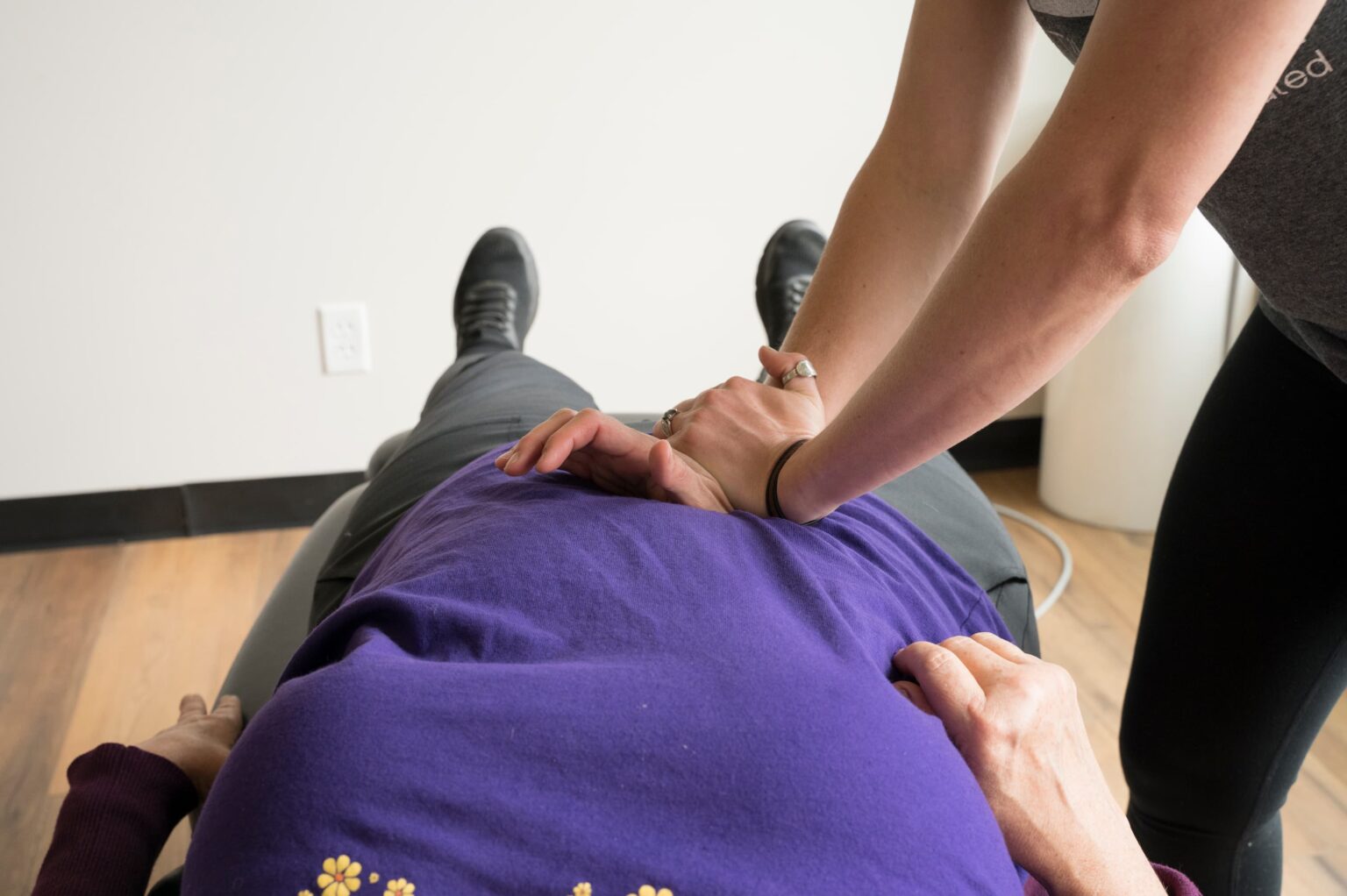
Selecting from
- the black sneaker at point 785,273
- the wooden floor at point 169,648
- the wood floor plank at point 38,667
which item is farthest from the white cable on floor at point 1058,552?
the wood floor plank at point 38,667

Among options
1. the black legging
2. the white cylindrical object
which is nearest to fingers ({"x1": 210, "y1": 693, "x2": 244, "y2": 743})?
the black legging

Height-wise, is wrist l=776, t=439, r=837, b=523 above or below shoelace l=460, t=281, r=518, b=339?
above

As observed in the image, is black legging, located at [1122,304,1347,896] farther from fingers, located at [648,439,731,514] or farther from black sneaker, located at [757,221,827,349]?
black sneaker, located at [757,221,827,349]

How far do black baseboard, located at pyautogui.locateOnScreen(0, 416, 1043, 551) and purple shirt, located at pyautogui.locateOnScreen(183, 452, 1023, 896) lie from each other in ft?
5.99

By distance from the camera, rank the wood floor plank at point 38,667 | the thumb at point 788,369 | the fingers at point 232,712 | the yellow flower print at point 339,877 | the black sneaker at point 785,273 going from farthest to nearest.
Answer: the black sneaker at point 785,273
the wood floor plank at point 38,667
the fingers at point 232,712
the thumb at point 788,369
the yellow flower print at point 339,877

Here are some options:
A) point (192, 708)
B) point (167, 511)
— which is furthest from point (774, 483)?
point (167, 511)

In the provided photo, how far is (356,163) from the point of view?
2299 mm

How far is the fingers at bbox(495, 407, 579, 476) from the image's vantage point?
3.05 feet

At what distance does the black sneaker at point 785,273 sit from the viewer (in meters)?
1.83

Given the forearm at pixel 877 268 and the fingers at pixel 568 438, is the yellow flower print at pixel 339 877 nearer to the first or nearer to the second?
the fingers at pixel 568 438

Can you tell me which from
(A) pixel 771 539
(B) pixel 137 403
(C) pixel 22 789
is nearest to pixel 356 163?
(B) pixel 137 403

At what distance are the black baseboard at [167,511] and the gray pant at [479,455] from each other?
1138mm

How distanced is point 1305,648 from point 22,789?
167 centimetres

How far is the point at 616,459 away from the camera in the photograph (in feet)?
3.16
